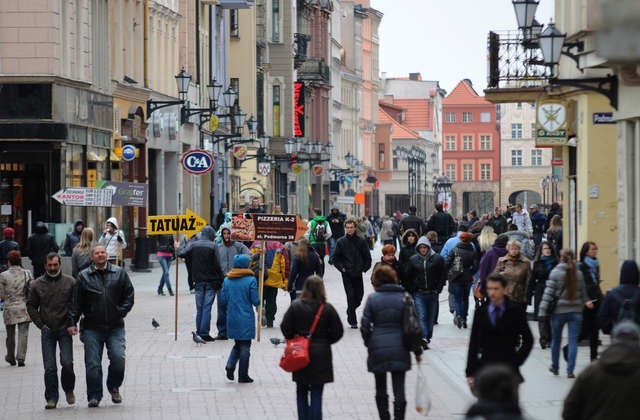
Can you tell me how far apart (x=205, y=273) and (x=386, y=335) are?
33.4 ft

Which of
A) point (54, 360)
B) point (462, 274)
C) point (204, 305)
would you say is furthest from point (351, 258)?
point (54, 360)

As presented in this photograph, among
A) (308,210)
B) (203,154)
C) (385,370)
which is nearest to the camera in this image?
(385,370)

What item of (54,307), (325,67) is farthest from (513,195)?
(54,307)

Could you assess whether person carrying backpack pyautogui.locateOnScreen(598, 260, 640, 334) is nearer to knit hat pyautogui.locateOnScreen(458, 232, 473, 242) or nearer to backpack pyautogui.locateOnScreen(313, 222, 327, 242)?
knit hat pyautogui.locateOnScreen(458, 232, 473, 242)

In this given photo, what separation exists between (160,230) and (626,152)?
750 cm

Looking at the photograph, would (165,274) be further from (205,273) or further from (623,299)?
(623,299)

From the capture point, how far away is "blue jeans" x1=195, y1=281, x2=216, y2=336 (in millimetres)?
21766

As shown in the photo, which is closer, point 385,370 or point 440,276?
point 385,370

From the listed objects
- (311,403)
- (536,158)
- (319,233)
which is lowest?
(311,403)

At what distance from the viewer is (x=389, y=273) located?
12.6m

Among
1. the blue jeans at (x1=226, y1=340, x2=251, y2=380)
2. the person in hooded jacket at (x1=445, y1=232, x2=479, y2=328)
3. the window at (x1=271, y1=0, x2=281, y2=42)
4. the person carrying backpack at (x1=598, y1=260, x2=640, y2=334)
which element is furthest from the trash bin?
the window at (x1=271, y1=0, x2=281, y2=42)

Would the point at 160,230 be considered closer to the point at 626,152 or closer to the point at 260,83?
the point at 626,152

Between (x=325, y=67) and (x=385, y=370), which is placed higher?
(x=325, y=67)

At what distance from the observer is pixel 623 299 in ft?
44.0
